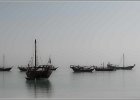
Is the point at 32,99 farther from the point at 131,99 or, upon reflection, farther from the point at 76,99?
the point at 131,99

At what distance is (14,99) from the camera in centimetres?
3000

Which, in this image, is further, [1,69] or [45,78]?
[1,69]

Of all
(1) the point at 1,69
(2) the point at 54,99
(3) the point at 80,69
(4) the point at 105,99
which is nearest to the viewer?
(4) the point at 105,99

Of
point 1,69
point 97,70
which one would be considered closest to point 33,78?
point 97,70

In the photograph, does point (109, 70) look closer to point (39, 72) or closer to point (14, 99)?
point (39, 72)

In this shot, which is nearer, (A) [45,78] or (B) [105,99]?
(B) [105,99]

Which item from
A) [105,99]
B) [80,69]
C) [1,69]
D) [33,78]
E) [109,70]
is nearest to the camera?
[105,99]

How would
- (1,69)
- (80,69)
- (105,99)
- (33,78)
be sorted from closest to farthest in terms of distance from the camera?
(105,99) < (33,78) < (80,69) < (1,69)

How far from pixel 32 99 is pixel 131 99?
915cm

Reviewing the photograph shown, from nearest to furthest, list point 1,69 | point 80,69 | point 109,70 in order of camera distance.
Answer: point 80,69 < point 109,70 < point 1,69

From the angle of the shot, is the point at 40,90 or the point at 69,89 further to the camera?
the point at 69,89

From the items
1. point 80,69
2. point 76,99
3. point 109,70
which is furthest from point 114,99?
point 109,70

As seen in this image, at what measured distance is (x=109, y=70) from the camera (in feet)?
381

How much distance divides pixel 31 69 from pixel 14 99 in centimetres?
2930
